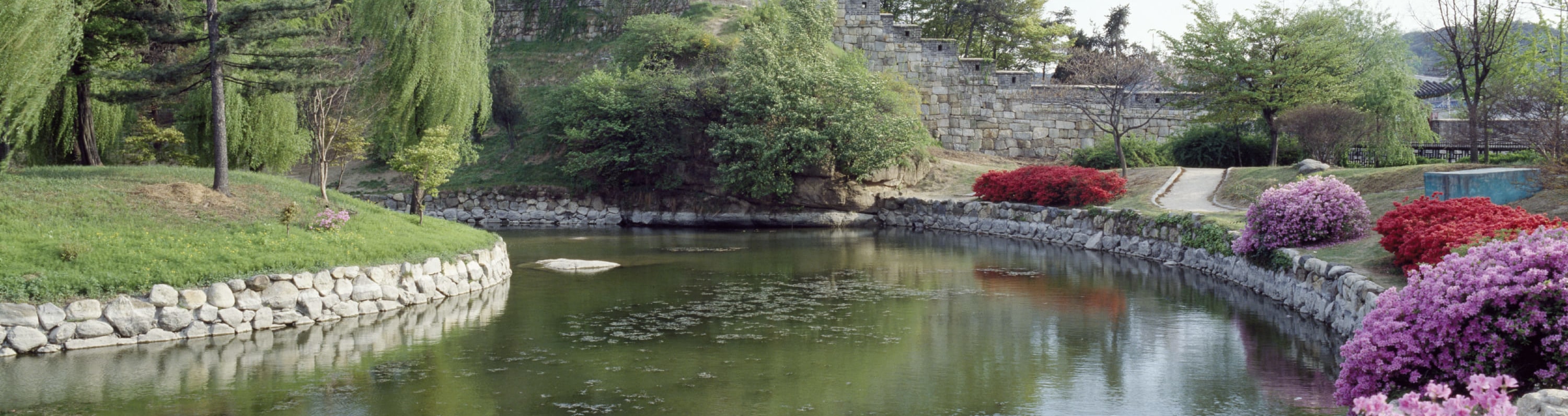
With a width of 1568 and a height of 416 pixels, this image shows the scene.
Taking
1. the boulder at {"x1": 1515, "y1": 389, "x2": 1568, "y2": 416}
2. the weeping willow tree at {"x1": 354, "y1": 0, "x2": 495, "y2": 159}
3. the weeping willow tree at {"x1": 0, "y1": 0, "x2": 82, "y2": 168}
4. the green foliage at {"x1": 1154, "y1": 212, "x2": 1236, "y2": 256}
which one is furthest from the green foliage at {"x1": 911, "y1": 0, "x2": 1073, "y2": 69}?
the boulder at {"x1": 1515, "y1": 389, "x2": 1568, "y2": 416}

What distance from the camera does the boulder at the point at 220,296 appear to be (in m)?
11.8

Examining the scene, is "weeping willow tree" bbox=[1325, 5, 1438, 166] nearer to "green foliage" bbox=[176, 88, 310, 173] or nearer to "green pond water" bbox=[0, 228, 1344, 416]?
"green pond water" bbox=[0, 228, 1344, 416]

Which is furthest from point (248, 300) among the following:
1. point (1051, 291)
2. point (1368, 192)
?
point (1368, 192)

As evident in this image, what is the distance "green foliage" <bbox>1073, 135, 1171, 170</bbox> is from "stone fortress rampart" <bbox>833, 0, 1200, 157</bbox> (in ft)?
12.0

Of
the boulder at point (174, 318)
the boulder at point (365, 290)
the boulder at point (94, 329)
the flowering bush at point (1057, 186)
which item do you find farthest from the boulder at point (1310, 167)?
the boulder at point (94, 329)

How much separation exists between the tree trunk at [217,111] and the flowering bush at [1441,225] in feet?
47.0

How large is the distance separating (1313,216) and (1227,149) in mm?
17261

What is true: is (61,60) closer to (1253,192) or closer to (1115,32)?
(1253,192)

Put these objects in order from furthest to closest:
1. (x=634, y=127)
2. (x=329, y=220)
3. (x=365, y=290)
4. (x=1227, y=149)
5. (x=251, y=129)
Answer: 1. (x=634, y=127)
2. (x=1227, y=149)
3. (x=251, y=129)
4. (x=329, y=220)
5. (x=365, y=290)


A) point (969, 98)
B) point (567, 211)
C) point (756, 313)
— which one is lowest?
point (756, 313)

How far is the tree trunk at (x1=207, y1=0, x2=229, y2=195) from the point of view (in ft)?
48.3

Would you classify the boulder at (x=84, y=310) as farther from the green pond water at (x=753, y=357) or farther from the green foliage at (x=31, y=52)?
the green foliage at (x=31, y=52)

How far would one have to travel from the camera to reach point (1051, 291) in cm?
1603

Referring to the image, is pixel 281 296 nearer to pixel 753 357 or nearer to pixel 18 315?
pixel 18 315
